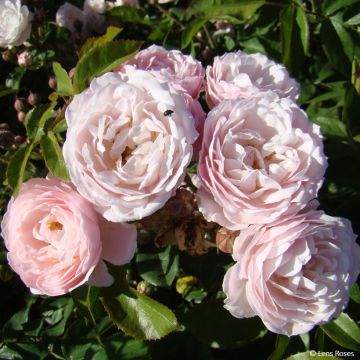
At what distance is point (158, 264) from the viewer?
102cm

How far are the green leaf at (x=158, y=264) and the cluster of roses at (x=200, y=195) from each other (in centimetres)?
20

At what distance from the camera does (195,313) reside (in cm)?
104

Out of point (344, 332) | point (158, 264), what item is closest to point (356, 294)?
point (344, 332)

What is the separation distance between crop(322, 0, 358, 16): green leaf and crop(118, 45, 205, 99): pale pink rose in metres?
0.47

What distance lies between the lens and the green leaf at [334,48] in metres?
1.21

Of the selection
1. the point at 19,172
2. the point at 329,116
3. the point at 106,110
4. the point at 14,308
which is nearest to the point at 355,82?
the point at 329,116

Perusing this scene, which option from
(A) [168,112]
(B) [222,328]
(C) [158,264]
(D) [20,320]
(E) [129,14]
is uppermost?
(A) [168,112]

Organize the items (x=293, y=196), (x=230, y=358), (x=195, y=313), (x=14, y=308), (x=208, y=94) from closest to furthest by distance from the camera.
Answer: (x=293, y=196) → (x=208, y=94) → (x=195, y=313) → (x=230, y=358) → (x=14, y=308)

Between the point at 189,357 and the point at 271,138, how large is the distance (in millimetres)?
538

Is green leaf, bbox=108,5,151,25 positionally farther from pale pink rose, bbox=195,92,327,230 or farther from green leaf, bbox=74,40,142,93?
pale pink rose, bbox=195,92,327,230

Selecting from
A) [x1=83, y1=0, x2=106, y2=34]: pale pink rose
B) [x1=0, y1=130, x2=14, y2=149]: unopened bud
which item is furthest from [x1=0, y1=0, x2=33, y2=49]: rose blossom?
[x1=0, y1=130, x2=14, y2=149]: unopened bud

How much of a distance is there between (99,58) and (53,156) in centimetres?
19

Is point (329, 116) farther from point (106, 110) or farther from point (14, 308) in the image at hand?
point (14, 308)

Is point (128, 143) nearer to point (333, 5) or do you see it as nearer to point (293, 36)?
point (293, 36)
